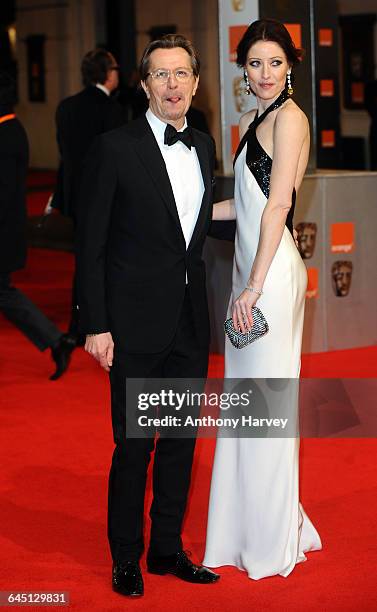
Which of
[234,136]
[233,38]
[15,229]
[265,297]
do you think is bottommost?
[265,297]

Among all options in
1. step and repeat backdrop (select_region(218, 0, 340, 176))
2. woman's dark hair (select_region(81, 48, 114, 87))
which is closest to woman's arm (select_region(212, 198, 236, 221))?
step and repeat backdrop (select_region(218, 0, 340, 176))

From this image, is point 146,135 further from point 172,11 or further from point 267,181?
point 172,11

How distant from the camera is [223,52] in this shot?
22.2ft

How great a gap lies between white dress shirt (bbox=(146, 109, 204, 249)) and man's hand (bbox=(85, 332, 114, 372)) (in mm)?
371

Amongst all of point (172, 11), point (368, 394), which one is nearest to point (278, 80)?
point (368, 394)

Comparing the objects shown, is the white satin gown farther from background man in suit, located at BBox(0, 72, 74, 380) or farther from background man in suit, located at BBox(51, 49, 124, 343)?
background man in suit, located at BBox(51, 49, 124, 343)

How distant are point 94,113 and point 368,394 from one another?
2318 mm

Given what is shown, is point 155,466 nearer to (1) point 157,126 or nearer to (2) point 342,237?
(1) point 157,126

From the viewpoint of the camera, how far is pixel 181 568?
362 centimetres

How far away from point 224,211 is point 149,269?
1.42ft

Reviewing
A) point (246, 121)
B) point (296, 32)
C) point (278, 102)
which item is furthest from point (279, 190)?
point (296, 32)

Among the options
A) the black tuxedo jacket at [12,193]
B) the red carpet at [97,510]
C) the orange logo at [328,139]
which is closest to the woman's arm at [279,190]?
the red carpet at [97,510]

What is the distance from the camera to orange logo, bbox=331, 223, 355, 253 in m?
7.02

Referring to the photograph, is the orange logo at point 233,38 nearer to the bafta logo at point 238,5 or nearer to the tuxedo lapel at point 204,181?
the bafta logo at point 238,5
